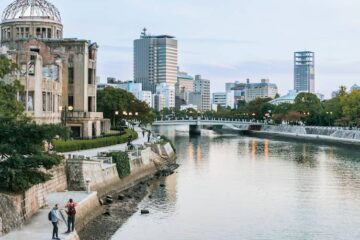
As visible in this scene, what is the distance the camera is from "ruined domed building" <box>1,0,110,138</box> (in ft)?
201

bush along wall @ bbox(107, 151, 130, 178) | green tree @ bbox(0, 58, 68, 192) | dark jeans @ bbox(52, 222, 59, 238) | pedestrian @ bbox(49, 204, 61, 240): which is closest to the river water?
bush along wall @ bbox(107, 151, 130, 178)

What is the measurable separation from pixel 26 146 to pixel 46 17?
55189mm

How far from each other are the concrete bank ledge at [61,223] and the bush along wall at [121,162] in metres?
10.8

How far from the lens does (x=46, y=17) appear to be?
83938mm

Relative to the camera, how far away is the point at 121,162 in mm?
52469

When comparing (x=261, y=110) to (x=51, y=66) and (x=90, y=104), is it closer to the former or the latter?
(x=90, y=104)

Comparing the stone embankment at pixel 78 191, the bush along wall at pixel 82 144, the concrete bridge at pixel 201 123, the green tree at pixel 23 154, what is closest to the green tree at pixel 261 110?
the concrete bridge at pixel 201 123

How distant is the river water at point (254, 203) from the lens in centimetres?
3888

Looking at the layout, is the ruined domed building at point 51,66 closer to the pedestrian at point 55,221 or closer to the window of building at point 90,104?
the window of building at point 90,104

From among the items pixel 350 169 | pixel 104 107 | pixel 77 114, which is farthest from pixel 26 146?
pixel 104 107

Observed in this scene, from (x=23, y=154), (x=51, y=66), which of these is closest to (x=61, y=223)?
(x=23, y=154)

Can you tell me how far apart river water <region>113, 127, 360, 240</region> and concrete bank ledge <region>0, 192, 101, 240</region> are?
2356mm

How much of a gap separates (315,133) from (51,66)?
81.8m

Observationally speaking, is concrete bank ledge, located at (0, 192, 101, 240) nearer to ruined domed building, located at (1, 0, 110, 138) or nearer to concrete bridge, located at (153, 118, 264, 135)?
ruined domed building, located at (1, 0, 110, 138)
